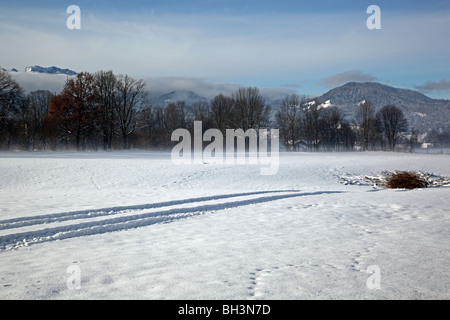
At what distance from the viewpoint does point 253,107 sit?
52.9m

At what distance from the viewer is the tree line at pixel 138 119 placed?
4066 centimetres

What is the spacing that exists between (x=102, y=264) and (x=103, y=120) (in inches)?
1598

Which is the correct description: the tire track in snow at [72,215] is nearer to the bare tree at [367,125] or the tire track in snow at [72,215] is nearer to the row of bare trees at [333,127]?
the row of bare trees at [333,127]

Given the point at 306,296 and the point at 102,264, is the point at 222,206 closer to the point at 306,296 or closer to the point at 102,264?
the point at 102,264

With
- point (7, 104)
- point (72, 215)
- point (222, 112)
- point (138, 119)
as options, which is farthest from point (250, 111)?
point (72, 215)

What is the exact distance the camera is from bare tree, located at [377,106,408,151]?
233 ft

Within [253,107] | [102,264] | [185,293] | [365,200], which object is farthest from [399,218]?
[253,107]

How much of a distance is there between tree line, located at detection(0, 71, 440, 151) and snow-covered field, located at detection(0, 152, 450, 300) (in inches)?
1281

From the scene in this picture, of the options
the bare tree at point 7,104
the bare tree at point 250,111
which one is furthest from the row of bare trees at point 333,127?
the bare tree at point 7,104

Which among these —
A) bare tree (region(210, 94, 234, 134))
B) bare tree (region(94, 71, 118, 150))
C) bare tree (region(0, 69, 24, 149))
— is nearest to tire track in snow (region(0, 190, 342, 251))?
bare tree (region(94, 71, 118, 150))

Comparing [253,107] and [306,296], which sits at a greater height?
[253,107]

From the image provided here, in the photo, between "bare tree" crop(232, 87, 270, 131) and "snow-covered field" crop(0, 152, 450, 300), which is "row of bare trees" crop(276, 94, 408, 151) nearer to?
"bare tree" crop(232, 87, 270, 131)

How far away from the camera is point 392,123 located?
7138 centimetres

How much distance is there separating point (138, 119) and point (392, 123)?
2210 inches
